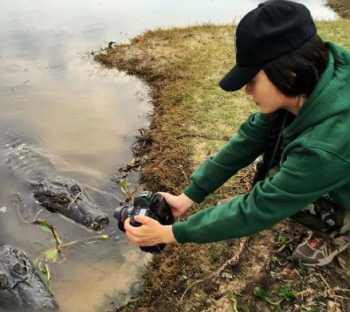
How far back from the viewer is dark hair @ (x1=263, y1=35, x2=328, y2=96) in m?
2.35

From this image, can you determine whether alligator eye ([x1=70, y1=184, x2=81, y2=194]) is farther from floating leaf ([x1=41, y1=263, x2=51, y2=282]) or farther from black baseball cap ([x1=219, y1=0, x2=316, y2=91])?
black baseball cap ([x1=219, y1=0, x2=316, y2=91])

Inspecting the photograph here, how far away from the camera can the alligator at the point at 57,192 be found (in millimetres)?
5066

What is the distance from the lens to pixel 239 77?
8.17 feet

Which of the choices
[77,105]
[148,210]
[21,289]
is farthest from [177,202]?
[77,105]

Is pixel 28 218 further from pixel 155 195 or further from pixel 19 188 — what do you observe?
pixel 155 195

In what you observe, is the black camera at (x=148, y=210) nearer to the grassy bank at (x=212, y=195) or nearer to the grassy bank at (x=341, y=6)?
the grassy bank at (x=212, y=195)

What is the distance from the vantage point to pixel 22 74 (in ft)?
29.2

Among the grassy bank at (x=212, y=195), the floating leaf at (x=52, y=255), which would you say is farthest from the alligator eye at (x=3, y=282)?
the grassy bank at (x=212, y=195)

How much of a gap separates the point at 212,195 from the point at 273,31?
113 inches

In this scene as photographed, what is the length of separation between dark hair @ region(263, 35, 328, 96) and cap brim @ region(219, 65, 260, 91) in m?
0.08

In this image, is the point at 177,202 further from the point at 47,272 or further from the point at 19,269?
the point at 47,272

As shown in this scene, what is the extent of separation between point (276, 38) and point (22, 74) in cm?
750

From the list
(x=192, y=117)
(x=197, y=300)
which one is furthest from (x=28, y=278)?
(x=192, y=117)

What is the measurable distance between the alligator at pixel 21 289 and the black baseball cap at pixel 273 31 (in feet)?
8.94
